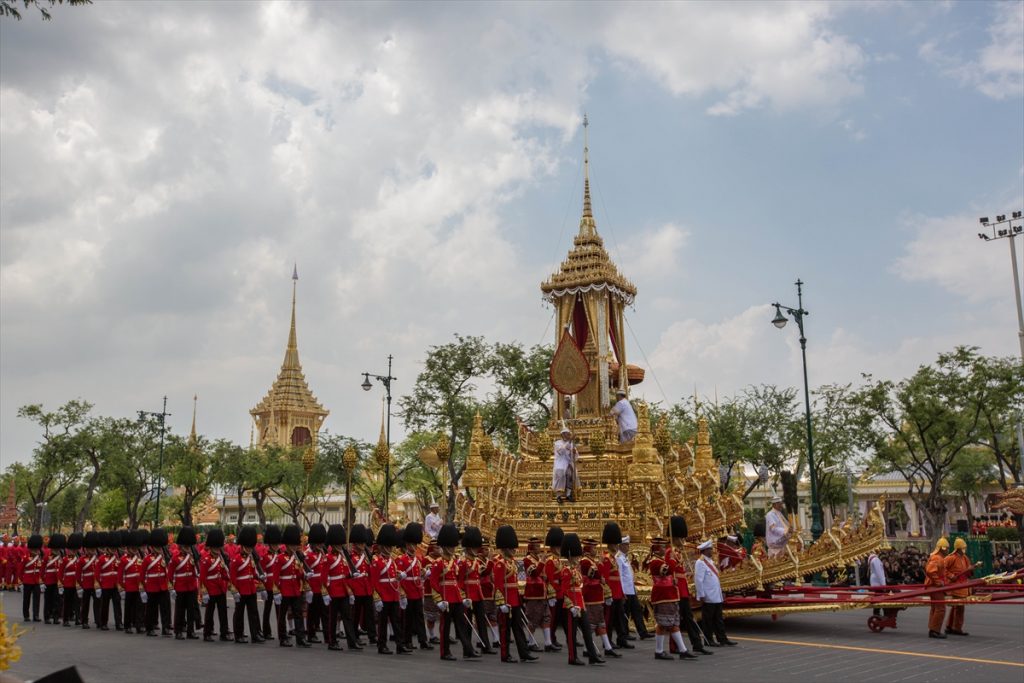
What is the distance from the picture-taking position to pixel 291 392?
81250 mm

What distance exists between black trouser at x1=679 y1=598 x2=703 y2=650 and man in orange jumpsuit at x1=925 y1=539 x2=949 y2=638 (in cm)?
438

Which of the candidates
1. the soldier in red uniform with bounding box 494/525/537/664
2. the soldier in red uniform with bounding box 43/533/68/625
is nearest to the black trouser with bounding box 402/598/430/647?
the soldier in red uniform with bounding box 494/525/537/664

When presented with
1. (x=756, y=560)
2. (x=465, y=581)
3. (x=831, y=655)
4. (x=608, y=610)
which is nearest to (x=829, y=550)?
(x=756, y=560)

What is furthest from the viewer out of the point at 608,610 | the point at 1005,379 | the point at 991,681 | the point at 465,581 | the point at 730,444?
the point at 730,444

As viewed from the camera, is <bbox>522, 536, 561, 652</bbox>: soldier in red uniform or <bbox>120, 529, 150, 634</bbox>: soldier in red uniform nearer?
<bbox>522, 536, 561, 652</bbox>: soldier in red uniform

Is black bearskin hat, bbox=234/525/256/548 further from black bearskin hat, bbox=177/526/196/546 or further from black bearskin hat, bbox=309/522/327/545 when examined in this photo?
black bearskin hat, bbox=177/526/196/546

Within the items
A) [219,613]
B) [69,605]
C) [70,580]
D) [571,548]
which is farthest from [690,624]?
[69,605]

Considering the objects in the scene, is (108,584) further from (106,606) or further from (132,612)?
(132,612)

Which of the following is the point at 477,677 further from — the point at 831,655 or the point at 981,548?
the point at 981,548

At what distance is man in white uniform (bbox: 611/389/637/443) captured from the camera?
18297mm

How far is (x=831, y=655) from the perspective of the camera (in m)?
12.5

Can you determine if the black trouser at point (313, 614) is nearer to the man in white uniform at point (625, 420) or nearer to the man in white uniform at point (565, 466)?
the man in white uniform at point (565, 466)

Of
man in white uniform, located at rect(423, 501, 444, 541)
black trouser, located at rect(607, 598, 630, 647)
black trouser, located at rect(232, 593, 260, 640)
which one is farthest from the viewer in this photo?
man in white uniform, located at rect(423, 501, 444, 541)

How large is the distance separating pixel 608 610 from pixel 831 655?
3.48 metres
